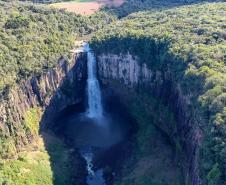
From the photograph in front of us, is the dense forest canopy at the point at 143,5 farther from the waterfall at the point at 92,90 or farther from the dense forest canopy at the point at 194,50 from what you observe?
the waterfall at the point at 92,90

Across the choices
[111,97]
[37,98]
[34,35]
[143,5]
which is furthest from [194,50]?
[143,5]

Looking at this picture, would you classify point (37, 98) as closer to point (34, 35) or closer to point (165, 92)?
point (34, 35)

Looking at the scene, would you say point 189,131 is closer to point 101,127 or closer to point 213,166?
point 213,166

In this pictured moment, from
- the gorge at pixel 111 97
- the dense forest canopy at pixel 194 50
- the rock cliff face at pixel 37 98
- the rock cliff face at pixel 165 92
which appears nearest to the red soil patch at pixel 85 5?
the gorge at pixel 111 97

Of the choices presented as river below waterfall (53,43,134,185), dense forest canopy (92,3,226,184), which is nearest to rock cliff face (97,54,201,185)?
dense forest canopy (92,3,226,184)

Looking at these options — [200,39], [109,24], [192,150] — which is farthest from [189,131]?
[109,24]

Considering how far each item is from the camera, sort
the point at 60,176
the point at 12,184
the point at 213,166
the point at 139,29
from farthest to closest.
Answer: the point at 139,29
the point at 60,176
the point at 12,184
the point at 213,166
